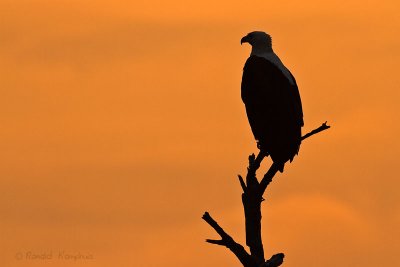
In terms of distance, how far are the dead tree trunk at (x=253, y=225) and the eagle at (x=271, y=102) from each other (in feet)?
2.83

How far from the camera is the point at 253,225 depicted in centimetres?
1505

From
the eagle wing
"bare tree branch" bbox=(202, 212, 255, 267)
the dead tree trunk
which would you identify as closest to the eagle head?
the eagle wing

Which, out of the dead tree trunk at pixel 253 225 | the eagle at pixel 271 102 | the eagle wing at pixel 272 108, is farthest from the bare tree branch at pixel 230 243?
the eagle wing at pixel 272 108

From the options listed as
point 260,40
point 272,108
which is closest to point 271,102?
point 272,108

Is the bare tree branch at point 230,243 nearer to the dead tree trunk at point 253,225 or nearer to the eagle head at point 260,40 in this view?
the dead tree trunk at point 253,225

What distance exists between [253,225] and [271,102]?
2.64 metres

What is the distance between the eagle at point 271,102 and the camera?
53.2 ft

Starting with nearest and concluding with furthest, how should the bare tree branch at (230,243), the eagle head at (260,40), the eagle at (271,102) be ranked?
the bare tree branch at (230,243) → the eagle at (271,102) → the eagle head at (260,40)

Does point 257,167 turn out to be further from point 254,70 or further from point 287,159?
point 254,70

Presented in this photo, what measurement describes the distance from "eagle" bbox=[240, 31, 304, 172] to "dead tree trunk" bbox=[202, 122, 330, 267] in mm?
863

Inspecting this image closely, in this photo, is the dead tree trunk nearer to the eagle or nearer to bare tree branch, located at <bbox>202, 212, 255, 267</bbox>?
bare tree branch, located at <bbox>202, 212, 255, 267</bbox>

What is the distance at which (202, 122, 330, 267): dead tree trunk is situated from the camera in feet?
47.8

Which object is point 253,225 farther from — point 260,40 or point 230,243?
point 260,40

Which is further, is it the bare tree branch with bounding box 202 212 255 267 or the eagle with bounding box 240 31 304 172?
the eagle with bounding box 240 31 304 172
